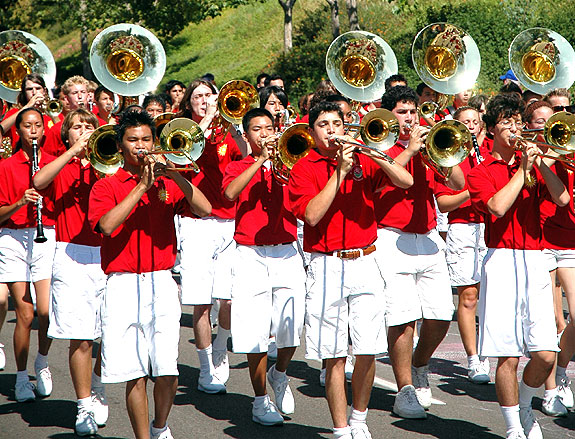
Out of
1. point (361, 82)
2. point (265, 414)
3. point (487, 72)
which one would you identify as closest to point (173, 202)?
point (265, 414)

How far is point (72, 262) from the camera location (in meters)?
6.70

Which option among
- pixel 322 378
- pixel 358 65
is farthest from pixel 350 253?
pixel 358 65

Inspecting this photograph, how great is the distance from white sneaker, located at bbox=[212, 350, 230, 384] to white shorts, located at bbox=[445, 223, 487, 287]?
2252mm

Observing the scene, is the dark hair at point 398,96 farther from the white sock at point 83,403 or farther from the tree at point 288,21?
the tree at point 288,21

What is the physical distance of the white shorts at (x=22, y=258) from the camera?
25.2 feet

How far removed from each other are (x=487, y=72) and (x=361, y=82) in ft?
52.9

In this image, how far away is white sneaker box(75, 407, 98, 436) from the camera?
652 cm

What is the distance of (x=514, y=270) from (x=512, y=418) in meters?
0.97

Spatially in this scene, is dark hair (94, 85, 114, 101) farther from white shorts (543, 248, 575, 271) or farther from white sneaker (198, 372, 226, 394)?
white shorts (543, 248, 575, 271)

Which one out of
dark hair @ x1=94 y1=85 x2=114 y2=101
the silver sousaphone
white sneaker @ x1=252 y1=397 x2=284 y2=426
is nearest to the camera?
white sneaker @ x1=252 y1=397 x2=284 y2=426

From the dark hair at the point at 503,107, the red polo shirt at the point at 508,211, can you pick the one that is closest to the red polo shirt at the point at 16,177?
the red polo shirt at the point at 508,211

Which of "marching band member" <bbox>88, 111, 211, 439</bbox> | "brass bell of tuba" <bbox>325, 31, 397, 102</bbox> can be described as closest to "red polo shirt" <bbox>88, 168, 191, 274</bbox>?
"marching band member" <bbox>88, 111, 211, 439</bbox>

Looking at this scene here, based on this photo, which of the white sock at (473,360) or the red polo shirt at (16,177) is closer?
the red polo shirt at (16,177)

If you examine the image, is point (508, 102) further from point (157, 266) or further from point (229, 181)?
point (157, 266)
